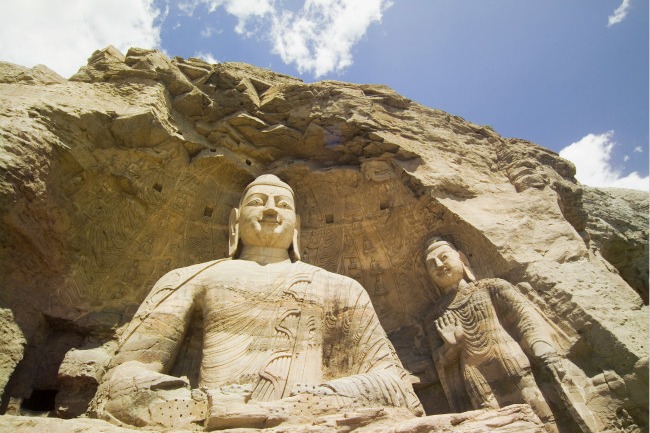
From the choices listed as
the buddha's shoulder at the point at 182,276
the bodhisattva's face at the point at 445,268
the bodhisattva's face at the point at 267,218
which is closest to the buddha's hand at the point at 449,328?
the bodhisattva's face at the point at 445,268

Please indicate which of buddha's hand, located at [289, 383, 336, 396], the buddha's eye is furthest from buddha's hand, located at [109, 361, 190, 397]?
the buddha's eye

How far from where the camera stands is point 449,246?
6.07 metres

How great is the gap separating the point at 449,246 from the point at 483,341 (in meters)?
1.29

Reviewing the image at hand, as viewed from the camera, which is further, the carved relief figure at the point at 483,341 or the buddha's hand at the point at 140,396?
the carved relief figure at the point at 483,341

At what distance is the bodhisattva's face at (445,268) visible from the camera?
582cm

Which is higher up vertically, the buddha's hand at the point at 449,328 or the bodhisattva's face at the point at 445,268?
the bodhisattva's face at the point at 445,268

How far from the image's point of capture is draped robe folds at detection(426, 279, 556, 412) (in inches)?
191

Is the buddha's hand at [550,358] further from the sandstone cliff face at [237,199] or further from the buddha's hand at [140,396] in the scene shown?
the buddha's hand at [140,396]

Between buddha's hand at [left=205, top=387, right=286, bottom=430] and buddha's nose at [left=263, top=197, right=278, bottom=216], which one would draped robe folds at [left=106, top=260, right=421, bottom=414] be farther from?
buddha's nose at [left=263, top=197, right=278, bottom=216]

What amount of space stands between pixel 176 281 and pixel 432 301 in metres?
3.01

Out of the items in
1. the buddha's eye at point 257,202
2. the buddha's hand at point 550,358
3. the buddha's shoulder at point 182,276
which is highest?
the buddha's eye at point 257,202

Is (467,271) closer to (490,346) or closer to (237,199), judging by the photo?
(490,346)

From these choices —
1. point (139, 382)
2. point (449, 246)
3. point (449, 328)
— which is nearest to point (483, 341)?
point (449, 328)

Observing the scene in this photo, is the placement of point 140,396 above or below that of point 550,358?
below
